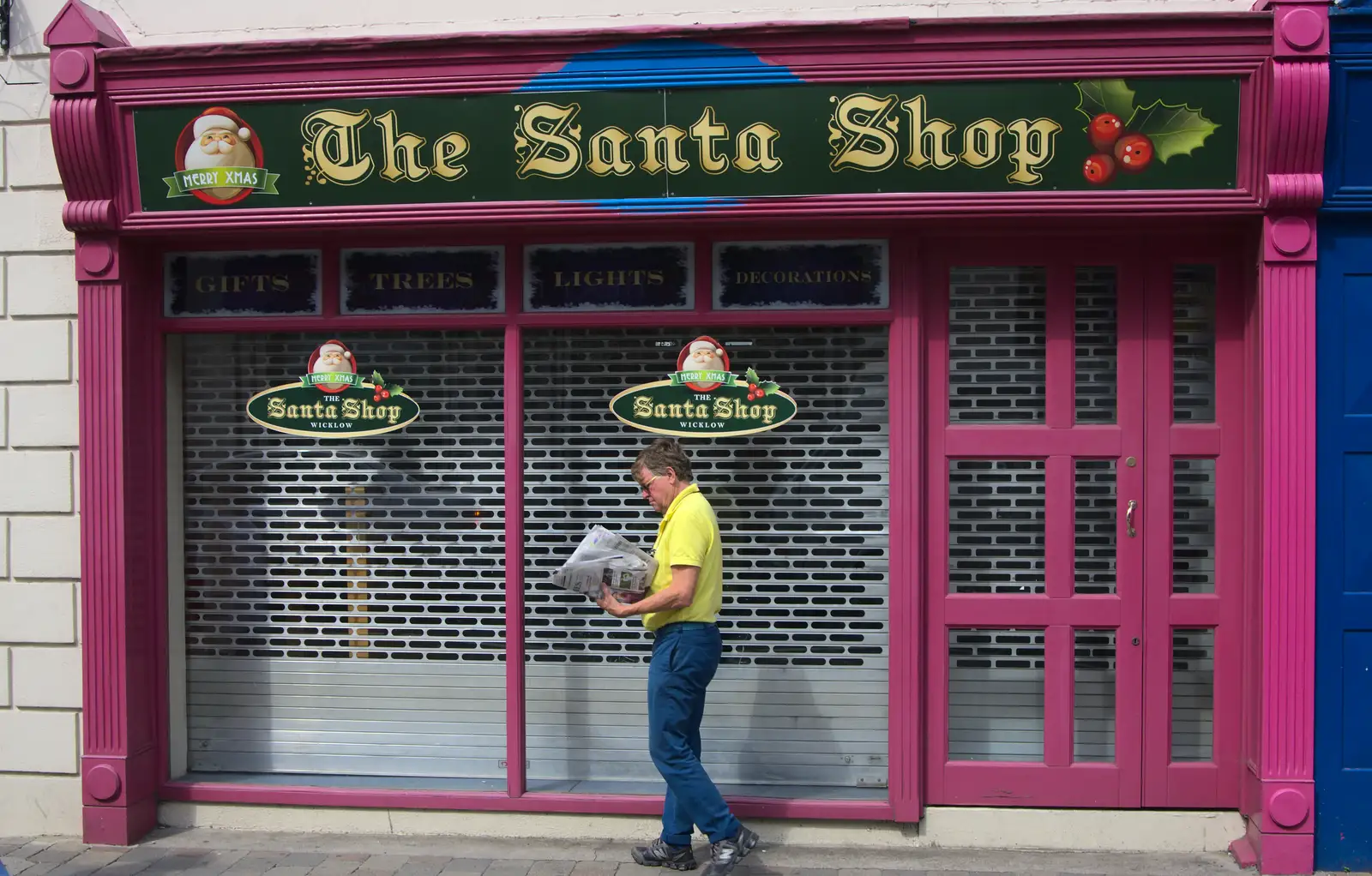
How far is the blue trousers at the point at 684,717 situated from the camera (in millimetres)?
5348

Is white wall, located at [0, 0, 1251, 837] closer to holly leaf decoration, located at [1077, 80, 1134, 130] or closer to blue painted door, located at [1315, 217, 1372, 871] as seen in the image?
holly leaf decoration, located at [1077, 80, 1134, 130]

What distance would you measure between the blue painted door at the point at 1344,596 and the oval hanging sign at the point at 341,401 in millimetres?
4528

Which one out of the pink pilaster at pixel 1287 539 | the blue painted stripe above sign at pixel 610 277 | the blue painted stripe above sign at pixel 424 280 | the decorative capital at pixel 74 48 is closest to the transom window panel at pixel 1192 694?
the pink pilaster at pixel 1287 539

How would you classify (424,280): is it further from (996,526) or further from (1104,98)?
(1104,98)

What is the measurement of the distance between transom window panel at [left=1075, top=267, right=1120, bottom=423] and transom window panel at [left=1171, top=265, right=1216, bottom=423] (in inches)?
11.2

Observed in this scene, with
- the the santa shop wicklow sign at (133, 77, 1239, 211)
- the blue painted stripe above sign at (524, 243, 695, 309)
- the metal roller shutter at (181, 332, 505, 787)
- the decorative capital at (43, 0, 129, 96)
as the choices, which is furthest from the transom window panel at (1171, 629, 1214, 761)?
the decorative capital at (43, 0, 129, 96)

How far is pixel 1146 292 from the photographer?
598cm

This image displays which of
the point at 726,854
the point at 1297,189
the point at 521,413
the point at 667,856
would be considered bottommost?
the point at 667,856

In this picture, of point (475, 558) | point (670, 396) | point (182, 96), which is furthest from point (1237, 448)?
point (182, 96)

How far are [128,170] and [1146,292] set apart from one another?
5.19m

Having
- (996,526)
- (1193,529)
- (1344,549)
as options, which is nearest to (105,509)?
(996,526)

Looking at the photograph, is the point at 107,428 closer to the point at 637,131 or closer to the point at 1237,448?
the point at 637,131

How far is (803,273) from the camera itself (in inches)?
239

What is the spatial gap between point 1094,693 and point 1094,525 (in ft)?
2.76
